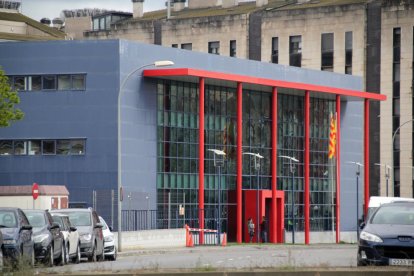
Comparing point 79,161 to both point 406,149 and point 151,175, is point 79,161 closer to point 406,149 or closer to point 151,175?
point 151,175

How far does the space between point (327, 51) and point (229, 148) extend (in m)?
29.2

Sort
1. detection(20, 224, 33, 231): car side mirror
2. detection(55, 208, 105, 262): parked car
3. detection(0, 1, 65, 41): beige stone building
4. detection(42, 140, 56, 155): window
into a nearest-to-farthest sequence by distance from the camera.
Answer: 1. detection(20, 224, 33, 231): car side mirror
2. detection(55, 208, 105, 262): parked car
3. detection(42, 140, 56, 155): window
4. detection(0, 1, 65, 41): beige stone building

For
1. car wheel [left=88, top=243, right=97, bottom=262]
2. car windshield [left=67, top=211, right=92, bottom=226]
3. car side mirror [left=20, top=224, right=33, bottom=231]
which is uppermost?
car side mirror [left=20, top=224, right=33, bottom=231]

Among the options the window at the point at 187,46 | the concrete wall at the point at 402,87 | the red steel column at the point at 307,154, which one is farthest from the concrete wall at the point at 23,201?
the window at the point at 187,46

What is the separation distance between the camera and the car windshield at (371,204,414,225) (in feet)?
94.1

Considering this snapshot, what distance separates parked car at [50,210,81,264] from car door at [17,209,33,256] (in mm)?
4232

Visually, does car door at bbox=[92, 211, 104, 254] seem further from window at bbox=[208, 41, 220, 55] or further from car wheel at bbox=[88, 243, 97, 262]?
window at bbox=[208, 41, 220, 55]

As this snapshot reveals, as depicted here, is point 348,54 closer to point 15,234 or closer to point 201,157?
point 201,157

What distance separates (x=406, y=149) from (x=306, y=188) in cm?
1950

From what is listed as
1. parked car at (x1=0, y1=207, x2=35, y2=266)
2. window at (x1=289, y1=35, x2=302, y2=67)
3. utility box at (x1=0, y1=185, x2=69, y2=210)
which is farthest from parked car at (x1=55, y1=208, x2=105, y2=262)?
window at (x1=289, y1=35, x2=302, y2=67)

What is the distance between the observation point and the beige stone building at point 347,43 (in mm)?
104938

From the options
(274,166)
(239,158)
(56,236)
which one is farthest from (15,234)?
(274,166)

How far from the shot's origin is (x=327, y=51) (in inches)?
4279

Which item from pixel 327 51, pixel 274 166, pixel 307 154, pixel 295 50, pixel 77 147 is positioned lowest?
pixel 274 166
